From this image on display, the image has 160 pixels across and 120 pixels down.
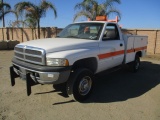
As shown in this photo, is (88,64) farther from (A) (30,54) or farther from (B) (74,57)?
(A) (30,54)

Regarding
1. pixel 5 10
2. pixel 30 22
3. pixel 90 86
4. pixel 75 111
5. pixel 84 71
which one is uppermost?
pixel 5 10

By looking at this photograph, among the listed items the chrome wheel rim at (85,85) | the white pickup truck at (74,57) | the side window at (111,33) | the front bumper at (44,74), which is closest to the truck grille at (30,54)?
the white pickup truck at (74,57)

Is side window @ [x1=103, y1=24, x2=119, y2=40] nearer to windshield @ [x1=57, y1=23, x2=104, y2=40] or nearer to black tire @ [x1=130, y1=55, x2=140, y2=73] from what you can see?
windshield @ [x1=57, y1=23, x2=104, y2=40]

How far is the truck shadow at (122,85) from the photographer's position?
5559 millimetres

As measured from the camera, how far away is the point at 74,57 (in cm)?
475

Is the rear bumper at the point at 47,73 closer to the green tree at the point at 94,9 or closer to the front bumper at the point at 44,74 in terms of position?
the front bumper at the point at 44,74

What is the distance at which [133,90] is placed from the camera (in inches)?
244

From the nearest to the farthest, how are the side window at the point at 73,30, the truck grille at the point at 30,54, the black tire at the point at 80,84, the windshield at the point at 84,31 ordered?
the truck grille at the point at 30,54, the black tire at the point at 80,84, the windshield at the point at 84,31, the side window at the point at 73,30

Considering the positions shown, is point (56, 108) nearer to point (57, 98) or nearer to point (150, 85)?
point (57, 98)

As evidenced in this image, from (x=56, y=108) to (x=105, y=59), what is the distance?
2.07 m

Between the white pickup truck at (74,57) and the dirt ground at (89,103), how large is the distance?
0.38 m

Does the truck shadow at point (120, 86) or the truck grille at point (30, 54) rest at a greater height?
the truck grille at point (30, 54)

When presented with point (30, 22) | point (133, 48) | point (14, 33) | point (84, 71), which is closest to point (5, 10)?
point (14, 33)

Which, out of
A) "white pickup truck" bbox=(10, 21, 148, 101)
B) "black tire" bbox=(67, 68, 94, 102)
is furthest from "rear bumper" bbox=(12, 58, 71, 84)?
"black tire" bbox=(67, 68, 94, 102)
